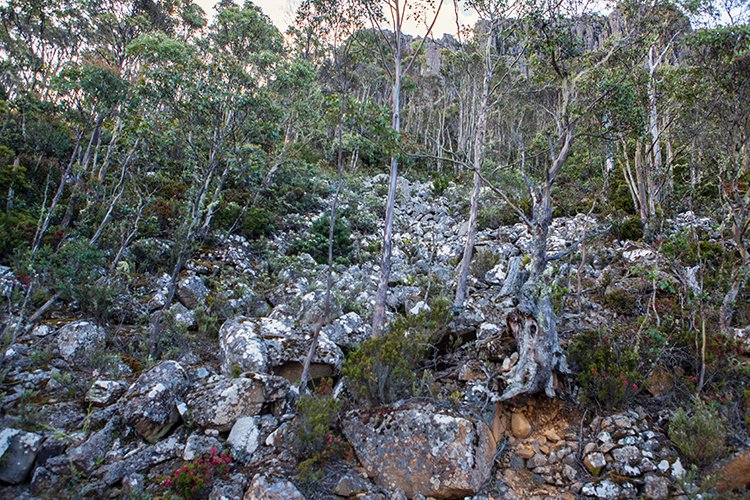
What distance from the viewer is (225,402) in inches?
180

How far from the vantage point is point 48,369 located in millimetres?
5395

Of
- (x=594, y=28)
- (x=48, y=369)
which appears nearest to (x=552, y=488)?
(x=48, y=369)

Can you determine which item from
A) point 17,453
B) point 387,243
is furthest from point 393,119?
point 17,453

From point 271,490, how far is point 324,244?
27.7 feet

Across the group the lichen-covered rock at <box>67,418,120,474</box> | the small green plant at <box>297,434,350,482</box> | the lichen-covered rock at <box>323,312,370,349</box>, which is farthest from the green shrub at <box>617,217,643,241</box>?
the lichen-covered rock at <box>67,418,120,474</box>

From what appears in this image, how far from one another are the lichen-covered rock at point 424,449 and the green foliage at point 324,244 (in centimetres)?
746

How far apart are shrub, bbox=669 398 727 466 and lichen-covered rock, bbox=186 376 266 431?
14.6 feet

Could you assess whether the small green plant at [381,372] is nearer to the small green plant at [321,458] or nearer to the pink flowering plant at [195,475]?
the small green plant at [321,458]

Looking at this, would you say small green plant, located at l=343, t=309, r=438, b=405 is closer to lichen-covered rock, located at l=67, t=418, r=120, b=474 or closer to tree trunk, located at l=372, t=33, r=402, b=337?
tree trunk, located at l=372, t=33, r=402, b=337

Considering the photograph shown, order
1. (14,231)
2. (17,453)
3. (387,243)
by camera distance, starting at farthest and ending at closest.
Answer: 1. (14,231)
2. (387,243)
3. (17,453)

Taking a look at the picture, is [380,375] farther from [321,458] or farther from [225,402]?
[225,402]

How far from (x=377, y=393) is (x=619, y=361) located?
10.00 feet

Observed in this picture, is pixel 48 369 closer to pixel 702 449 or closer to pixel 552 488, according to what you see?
pixel 552 488

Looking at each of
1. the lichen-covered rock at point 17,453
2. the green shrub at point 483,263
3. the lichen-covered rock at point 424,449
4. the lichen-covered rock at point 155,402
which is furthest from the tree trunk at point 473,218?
the lichen-covered rock at point 17,453
